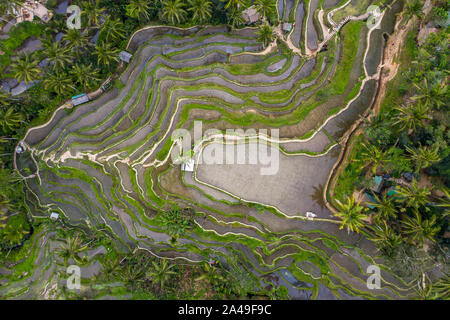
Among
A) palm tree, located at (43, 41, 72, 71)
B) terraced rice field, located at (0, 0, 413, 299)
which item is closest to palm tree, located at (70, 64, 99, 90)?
palm tree, located at (43, 41, 72, 71)

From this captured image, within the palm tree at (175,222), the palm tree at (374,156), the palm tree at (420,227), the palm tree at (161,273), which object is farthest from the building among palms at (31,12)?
the palm tree at (420,227)

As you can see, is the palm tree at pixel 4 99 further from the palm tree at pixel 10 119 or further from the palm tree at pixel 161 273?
the palm tree at pixel 161 273

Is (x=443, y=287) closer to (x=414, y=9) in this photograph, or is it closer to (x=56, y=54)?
(x=414, y=9)

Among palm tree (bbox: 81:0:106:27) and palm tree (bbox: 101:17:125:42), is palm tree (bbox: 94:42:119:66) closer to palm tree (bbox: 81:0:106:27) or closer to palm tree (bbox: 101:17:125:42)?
palm tree (bbox: 101:17:125:42)

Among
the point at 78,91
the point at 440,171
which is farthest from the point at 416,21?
the point at 78,91

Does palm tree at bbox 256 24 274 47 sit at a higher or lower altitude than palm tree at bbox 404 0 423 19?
lower

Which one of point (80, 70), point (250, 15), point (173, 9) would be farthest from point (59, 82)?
point (250, 15)
